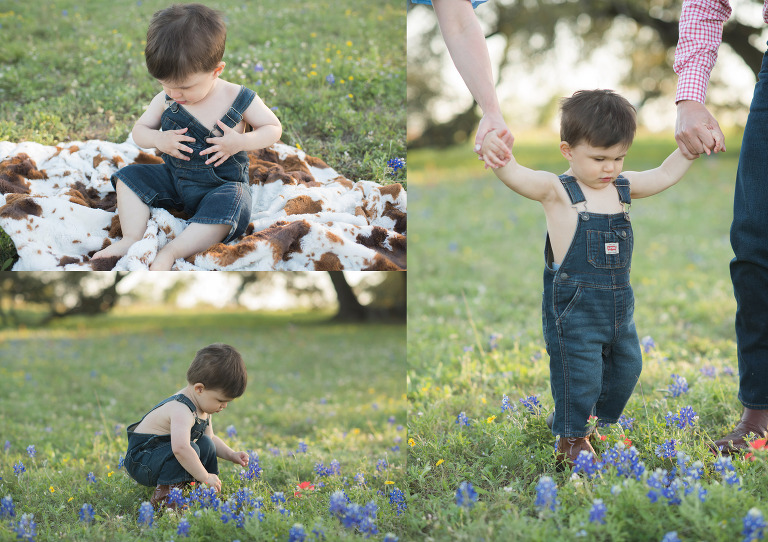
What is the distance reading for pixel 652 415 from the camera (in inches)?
141

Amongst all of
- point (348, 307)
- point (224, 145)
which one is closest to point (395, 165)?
point (224, 145)

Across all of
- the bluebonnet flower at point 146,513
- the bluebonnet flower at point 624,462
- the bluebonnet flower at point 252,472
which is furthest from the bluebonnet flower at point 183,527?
the bluebonnet flower at point 624,462

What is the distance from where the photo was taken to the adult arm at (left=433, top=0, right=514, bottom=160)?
288 cm

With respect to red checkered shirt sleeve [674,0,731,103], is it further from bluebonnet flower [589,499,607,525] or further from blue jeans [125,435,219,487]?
blue jeans [125,435,219,487]

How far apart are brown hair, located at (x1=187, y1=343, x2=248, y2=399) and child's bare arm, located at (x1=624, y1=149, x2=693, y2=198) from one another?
6.93 feet

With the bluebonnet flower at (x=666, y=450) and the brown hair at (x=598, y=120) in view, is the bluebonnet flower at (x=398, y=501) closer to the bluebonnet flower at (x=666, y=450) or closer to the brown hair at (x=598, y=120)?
the bluebonnet flower at (x=666, y=450)

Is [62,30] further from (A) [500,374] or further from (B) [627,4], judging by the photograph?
(B) [627,4]

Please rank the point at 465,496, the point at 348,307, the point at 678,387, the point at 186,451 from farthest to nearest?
the point at 348,307 → the point at 678,387 → the point at 186,451 → the point at 465,496

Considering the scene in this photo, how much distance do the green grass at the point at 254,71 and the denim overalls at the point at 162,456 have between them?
1743 millimetres

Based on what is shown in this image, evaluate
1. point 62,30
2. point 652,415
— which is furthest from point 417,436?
point 62,30

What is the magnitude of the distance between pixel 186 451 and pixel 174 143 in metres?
1.60

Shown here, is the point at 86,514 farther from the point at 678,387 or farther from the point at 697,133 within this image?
the point at 697,133

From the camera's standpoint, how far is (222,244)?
338 cm

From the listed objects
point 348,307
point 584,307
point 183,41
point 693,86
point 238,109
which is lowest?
point 348,307
